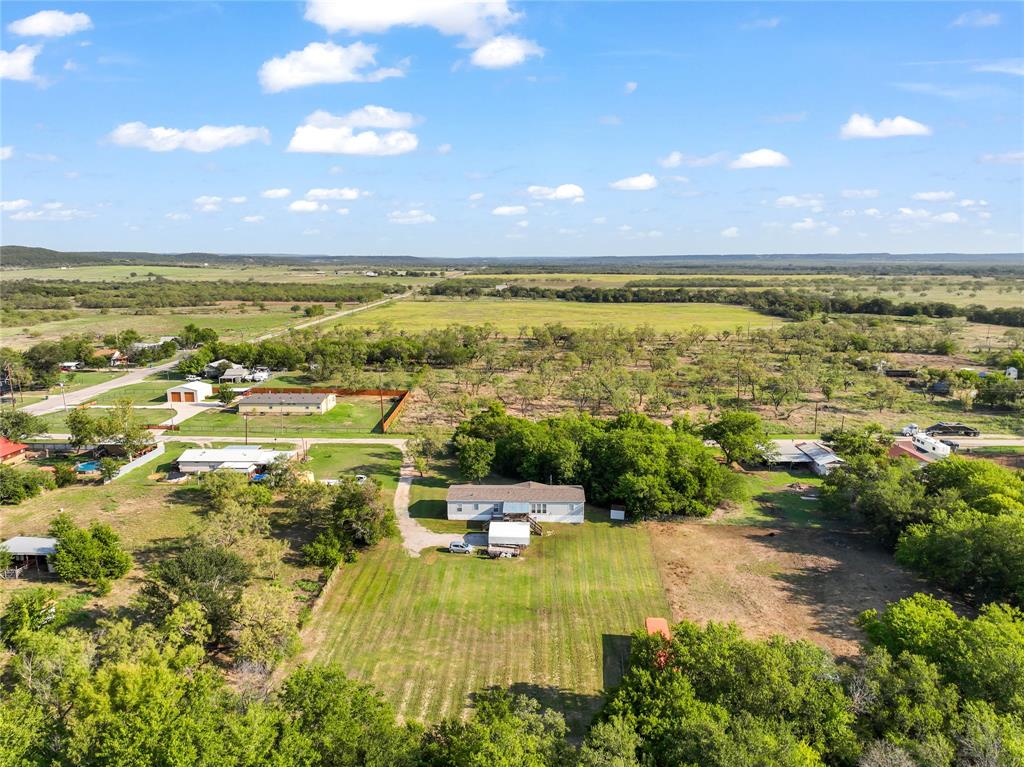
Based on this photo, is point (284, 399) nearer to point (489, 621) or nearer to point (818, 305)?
point (489, 621)

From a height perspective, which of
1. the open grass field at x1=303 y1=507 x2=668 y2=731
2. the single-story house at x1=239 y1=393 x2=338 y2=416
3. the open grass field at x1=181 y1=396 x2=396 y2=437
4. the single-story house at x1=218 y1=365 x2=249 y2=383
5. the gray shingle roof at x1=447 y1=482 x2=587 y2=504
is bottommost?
the open grass field at x1=303 y1=507 x2=668 y2=731

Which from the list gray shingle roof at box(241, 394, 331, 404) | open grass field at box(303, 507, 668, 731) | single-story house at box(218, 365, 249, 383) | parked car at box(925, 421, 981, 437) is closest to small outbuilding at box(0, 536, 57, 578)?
open grass field at box(303, 507, 668, 731)

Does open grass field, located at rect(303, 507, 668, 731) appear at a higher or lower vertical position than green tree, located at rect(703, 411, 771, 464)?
lower

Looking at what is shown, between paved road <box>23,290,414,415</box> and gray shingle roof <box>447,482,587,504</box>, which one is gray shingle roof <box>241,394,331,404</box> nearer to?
paved road <box>23,290,414,415</box>

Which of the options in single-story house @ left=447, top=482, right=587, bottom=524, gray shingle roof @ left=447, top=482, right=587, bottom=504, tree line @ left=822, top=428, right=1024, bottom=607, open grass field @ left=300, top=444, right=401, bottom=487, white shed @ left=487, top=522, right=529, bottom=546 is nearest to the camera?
tree line @ left=822, top=428, right=1024, bottom=607

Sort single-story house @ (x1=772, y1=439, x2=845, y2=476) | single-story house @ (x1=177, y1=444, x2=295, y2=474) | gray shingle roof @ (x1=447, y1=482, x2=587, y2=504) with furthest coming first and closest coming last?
single-story house @ (x1=772, y1=439, x2=845, y2=476) < single-story house @ (x1=177, y1=444, x2=295, y2=474) < gray shingle roof @ (x1=447, y1=482, x2=587, y2=504)

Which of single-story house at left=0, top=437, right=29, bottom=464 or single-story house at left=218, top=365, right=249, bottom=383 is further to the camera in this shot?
single-story house at left=218, top=365, right=249, bottom=383

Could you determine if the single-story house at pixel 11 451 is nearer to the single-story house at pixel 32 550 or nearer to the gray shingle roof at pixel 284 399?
the gray shingle roof at pixel 284 399

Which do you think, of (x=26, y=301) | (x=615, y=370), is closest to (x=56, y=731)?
(x=615, y=370)
